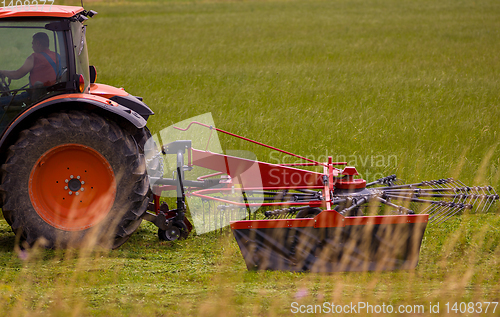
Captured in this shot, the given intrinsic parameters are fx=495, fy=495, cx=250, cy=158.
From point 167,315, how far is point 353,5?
31.6 m

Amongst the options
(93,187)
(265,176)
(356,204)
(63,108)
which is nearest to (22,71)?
(63,108)

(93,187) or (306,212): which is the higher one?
(93,187)

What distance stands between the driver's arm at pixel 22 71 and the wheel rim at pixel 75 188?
77 centimetres

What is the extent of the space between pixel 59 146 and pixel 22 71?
78 cm

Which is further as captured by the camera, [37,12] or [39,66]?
[39,66]

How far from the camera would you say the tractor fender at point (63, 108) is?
404cm

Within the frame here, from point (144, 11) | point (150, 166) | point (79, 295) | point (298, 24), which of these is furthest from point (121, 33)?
point (79, 295)

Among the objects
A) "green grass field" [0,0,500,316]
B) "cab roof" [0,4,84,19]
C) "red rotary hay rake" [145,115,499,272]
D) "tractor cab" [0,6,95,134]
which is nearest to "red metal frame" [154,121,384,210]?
"red rotary hay rake" [145,115,499,272]

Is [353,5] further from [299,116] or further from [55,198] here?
[55,198]

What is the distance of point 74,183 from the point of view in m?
4.23

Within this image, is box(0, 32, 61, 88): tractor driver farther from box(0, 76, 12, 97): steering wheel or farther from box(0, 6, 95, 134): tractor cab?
box(0, 76, 12, 97): steering wheel

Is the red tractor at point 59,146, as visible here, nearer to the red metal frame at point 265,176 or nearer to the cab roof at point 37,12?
the cab roof at point 37,12

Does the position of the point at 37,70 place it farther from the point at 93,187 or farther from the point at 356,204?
the point at 356,204

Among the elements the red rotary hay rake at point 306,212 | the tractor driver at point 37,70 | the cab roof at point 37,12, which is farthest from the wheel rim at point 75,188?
the cab roof at point 37,12
